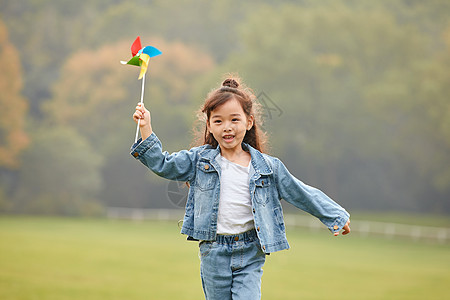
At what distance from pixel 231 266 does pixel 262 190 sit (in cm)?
46

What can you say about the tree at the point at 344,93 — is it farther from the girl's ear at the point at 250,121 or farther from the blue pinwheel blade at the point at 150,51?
the blue pinwheel blade at the point at 150,51

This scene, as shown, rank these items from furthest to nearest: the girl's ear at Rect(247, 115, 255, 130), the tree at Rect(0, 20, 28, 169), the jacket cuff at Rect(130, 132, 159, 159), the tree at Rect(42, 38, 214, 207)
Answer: the tree at Rect(42, 38, 214, 207) → the tree at Rect(0, 20, 28, 169) → the girl's ear at Rect(247, 115, 255, 130) → the jacket cuff at Rect(130, 132, 159, 159)

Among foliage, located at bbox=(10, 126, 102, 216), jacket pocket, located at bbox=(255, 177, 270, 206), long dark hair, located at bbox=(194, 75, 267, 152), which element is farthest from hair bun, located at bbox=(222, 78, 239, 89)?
foliage, located at bbox=(10, 126, 102, 216)

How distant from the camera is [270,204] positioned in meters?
3.86

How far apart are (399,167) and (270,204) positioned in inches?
1030

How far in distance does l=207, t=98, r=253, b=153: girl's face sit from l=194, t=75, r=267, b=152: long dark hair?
0.11 ft

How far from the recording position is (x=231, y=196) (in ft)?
12.5

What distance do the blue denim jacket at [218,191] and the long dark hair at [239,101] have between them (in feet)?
0.45

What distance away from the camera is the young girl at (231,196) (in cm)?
372

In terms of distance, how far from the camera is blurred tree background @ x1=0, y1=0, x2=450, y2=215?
92.3 ft

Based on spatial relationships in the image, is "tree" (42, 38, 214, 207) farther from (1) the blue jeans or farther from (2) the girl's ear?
(1) the blue jeans

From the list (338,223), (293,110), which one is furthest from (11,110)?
(338,223)

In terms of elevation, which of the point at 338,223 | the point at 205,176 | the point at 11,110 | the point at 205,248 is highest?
the point at 11,110

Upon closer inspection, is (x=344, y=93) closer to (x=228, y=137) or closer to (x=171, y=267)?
(x=171, y=267)
